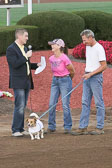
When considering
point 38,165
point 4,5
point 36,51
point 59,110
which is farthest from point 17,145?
point 4,5

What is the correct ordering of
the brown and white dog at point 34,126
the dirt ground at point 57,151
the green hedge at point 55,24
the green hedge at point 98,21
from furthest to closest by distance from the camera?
1. the green hedge at point 98,21
2. the green hedge at point 55,24
3. the brown and white dog at point 34,126
4. the dirt ground at point 57,151

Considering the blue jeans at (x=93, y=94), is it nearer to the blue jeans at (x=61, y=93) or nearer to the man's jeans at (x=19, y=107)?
the blue jeans at (x=61, y=93)

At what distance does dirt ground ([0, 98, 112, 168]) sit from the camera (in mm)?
7988

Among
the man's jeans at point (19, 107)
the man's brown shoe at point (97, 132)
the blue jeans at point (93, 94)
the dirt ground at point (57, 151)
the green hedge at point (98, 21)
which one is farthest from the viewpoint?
the green hedge at point (98, 21)

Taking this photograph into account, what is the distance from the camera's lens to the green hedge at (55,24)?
2123cm

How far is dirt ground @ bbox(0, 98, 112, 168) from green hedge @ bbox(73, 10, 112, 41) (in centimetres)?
1263

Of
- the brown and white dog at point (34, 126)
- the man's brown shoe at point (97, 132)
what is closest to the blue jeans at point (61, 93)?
the man's brown shoe at point (97, 132)

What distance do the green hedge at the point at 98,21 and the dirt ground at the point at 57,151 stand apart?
12632 mm

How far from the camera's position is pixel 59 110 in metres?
13.4

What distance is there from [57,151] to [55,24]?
42.5 ft

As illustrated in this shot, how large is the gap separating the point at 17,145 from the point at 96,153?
135 centimetres

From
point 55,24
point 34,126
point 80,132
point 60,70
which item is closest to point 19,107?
point 34,126

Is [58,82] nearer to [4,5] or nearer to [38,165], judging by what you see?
[38,165]

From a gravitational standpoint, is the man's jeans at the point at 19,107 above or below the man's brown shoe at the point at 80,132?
above
